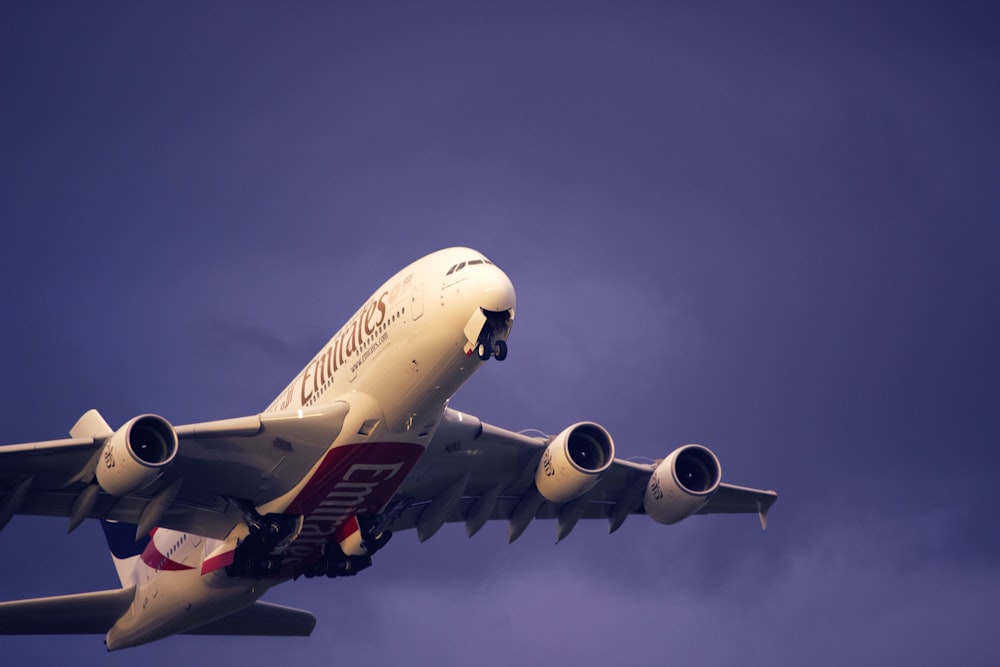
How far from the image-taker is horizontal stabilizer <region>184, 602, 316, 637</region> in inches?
1751

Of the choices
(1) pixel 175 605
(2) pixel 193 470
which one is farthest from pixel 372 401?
(1) pixel 175 605

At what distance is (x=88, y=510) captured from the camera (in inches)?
1435

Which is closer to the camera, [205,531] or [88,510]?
[88,510]

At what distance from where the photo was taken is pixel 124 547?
4588 cm

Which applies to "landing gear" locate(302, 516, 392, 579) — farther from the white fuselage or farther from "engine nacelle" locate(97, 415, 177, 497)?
"engine nacelle" locate(97, 415, 177, 497)

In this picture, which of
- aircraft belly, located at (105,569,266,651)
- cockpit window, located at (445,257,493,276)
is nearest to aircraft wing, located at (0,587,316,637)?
aircraft belly, located at (105,569,266,651)

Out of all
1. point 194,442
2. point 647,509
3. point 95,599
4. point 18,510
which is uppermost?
point 647,509

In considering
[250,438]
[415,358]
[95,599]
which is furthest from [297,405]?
[95,599]

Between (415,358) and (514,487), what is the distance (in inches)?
357

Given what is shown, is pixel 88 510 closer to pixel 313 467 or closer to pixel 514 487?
pixel 313 467

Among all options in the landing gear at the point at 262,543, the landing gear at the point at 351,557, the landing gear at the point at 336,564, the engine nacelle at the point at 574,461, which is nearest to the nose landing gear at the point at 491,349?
the engine nacelle at the point at 574,461

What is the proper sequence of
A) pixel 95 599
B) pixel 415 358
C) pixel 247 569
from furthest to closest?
A: pixel 95 599, pixel 247 569, pixel 415 358

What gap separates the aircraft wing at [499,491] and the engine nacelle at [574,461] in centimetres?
70

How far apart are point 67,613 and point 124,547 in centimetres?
453
